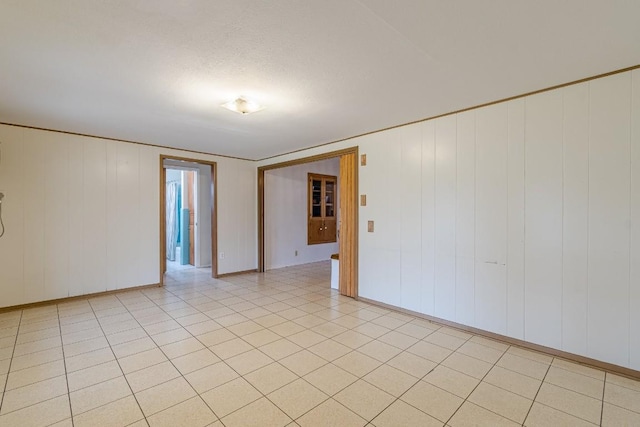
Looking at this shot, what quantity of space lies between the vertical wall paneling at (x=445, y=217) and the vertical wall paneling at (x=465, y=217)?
55 mm

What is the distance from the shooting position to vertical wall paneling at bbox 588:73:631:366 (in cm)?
232

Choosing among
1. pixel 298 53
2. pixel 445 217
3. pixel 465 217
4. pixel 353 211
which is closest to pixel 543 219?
pixel 465 217

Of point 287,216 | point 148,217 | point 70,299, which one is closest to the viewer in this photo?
point 70,299

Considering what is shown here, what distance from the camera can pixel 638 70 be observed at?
7.41ft

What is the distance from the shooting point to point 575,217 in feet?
8.32

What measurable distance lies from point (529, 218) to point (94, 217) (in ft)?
18.6

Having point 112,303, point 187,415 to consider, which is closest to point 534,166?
point 187,415

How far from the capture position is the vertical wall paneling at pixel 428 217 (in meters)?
3.50

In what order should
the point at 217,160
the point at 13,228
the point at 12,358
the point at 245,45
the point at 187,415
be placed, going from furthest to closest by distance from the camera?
the point at 217,160
the point at 13,228
the point at 12,358
the point at 245,45
the point at 187,415

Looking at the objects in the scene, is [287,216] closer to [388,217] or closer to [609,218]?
[388,217]

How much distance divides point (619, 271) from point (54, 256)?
6379mm

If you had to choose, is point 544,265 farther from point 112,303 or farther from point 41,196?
point 41,196

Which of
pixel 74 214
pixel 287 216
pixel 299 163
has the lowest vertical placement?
pixel 287 216

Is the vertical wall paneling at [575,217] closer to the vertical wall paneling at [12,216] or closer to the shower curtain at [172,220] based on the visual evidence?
the vertical wall paneling at [12,216]
